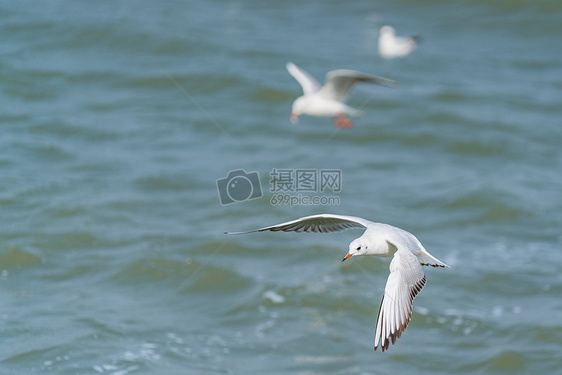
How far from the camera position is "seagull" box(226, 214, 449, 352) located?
157 inches

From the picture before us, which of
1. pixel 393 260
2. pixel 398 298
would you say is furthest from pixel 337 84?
pixel 398 298

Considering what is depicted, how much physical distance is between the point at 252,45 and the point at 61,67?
3.55m

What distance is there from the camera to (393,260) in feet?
14.1

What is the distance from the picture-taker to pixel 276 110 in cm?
1246

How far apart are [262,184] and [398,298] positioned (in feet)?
21.2

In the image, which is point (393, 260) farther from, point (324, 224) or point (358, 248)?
point (324, 224)
